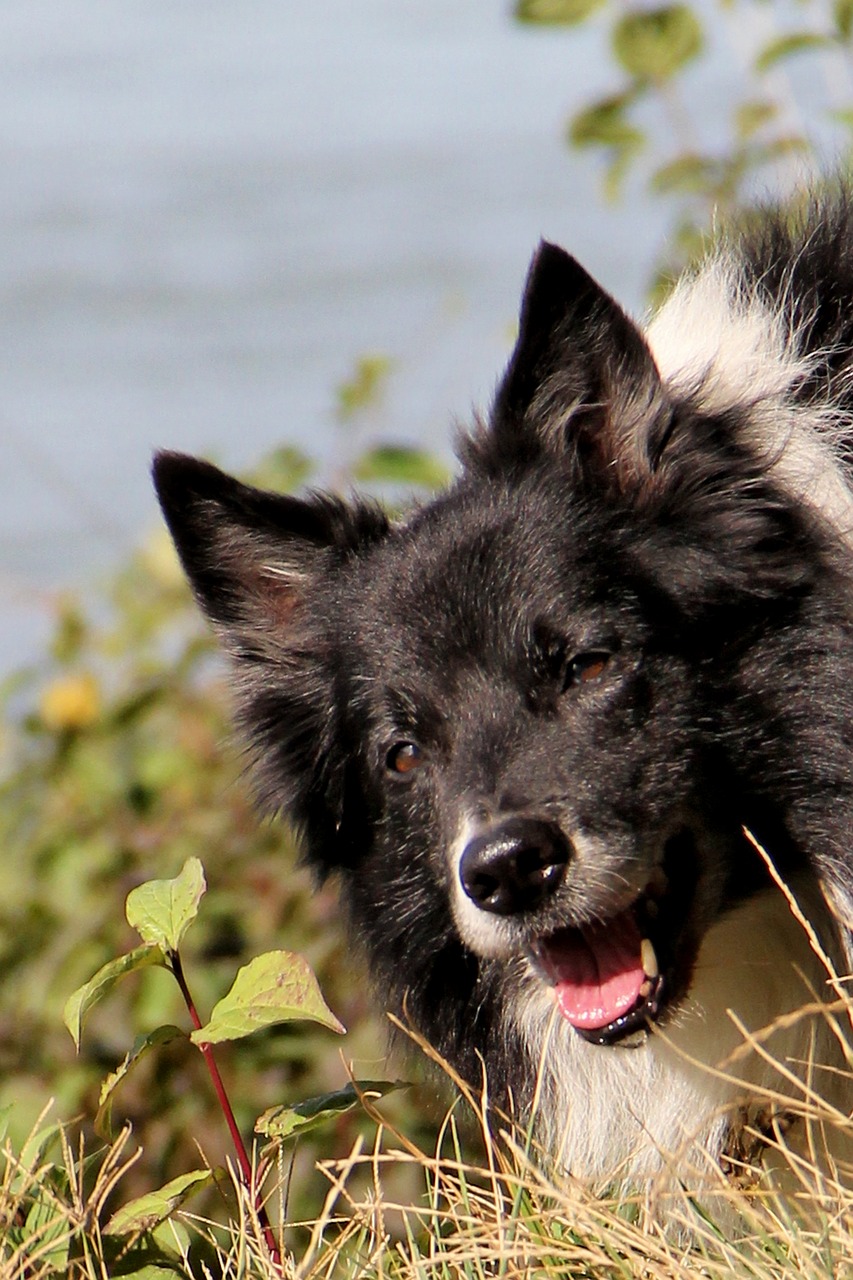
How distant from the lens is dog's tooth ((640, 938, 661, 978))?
3559 millimetres

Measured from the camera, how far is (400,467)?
5.75 metres

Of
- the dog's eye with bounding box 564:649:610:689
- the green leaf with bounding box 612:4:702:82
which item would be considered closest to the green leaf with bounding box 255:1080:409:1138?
the dog's eye with bounding box 564:649:610:689

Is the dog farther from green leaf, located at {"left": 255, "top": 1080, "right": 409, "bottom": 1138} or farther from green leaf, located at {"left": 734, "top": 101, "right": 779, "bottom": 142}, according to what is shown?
green leaf, located at {"left": 734, "top": 101, "right": 779, "bottom": 142}

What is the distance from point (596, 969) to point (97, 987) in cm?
103

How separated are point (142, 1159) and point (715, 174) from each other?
376 cm

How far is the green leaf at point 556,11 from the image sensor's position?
5367mm

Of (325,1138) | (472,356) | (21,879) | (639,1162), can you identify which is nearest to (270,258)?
(472,356)

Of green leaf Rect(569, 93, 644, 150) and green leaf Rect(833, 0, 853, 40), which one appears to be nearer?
green leaf Rect(833, 0, 853, 40)

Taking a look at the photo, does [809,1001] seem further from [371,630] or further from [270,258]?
[270,258]

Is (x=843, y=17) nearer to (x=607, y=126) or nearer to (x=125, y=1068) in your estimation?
(x=607, y=126)

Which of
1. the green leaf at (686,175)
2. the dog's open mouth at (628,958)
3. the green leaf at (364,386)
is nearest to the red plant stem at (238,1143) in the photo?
the dog's open mouth at (628,958)

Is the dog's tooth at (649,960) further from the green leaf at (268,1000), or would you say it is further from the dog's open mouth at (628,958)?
the green leaf at (268,1000)

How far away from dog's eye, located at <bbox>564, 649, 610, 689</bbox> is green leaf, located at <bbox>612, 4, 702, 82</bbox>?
9.34 ft

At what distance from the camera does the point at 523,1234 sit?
309 centimetres
